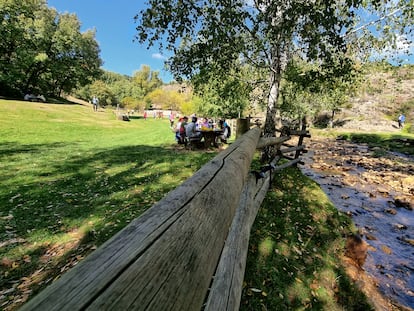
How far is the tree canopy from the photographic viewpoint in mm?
32906

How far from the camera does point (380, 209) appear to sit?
330 inches

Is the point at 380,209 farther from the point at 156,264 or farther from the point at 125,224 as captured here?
the point at 156,264

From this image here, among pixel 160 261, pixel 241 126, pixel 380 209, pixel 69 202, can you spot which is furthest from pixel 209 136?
pixel 160 261

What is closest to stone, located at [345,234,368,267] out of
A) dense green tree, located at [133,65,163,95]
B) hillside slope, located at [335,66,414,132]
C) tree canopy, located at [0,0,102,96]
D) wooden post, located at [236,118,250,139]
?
wooden post, located at [236,118,250,139]

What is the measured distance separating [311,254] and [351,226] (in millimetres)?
2263

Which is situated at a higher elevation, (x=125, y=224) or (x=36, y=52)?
(x=36, y=52)

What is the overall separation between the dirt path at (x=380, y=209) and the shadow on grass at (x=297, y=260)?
0.64 m

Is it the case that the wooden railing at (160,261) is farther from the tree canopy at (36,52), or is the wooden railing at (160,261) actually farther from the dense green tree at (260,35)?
the tree canopy at (36,52)

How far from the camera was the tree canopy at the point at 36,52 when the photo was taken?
108 feet

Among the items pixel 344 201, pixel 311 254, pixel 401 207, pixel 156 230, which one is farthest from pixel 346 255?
pixel 156 230

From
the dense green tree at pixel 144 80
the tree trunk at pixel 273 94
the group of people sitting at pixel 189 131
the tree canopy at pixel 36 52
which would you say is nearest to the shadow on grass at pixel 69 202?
the group of people sitting at pixel 189 131

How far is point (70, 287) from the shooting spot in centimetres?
60

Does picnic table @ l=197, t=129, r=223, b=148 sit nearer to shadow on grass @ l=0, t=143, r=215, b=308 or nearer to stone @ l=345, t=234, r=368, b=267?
shadow on grass @ l=0, t=143, r=215, b=308

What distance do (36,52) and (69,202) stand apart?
4174 centimetres
